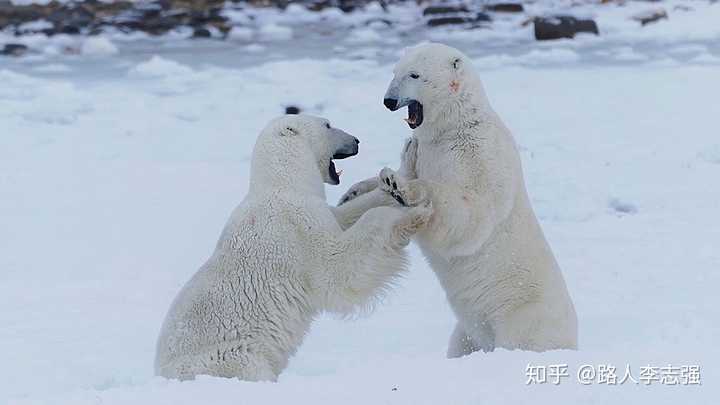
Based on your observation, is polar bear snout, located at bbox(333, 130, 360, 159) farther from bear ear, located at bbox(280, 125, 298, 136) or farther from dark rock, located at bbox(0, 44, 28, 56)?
dark rock, located at bbox(0, 44, 28, 56)

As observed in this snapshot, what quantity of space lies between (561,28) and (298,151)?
34.8 ft

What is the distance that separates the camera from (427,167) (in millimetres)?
4238

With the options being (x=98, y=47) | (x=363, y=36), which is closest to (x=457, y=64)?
(x=98, y=47)

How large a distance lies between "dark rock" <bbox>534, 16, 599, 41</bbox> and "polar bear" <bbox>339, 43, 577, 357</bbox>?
10163 millimetres

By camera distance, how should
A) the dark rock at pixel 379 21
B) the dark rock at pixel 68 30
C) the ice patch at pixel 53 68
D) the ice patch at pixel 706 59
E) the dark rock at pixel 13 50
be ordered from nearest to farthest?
the ice patch at pixel 706 59 < the ice patch at pixel 53 68 < the dark rock at pixel 13 50 < the dark rock at pixel 68 30 < the dark rock at pixel 379 21

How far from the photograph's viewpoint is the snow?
144 inches

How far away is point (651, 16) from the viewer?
15.1 metres

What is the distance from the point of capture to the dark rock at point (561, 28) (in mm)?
14109

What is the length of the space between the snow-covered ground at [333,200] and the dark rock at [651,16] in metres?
2.08

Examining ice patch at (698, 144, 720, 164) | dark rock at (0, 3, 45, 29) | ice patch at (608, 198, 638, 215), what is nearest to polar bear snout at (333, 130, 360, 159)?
ice patch at (608, 198, 638, 215)

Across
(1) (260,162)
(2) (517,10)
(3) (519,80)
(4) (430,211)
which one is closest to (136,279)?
(1) (260,162)

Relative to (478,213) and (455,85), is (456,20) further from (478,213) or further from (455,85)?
(478,213)

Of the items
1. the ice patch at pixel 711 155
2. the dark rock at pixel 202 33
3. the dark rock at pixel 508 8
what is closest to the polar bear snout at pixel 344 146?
the ice patch at pixel 711 155

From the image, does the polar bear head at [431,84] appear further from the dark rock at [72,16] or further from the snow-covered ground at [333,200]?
the dark rock at [72,16]
